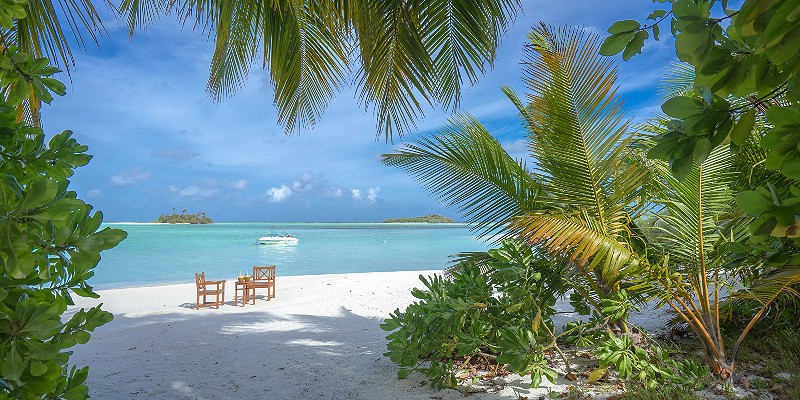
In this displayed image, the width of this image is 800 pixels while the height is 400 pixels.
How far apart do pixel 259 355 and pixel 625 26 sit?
5.64 meters

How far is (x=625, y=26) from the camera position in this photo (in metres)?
0.70

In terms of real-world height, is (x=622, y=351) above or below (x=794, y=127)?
below

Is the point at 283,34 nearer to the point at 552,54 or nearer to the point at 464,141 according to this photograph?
the point at 464,141

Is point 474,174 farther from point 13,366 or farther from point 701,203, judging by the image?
point 13,366

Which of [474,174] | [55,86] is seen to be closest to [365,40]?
[474,174]

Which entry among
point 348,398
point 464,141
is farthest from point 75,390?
point 464,141

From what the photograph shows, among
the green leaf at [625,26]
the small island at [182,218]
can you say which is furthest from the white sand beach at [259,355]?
the small island at [182,218]

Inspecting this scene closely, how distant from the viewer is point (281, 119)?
5617 mm

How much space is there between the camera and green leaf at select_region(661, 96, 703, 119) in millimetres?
621

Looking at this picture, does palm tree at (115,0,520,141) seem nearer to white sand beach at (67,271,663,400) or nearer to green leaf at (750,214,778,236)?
white sand beach at (67,271,663,400)

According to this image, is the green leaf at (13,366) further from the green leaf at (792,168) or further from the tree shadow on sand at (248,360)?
the tree shadow on sand at (248,360)

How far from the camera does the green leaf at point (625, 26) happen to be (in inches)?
27.7

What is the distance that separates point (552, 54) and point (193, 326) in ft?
20.9

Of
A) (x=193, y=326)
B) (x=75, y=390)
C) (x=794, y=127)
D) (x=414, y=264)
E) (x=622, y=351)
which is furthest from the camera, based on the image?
(x=414, y=264)
